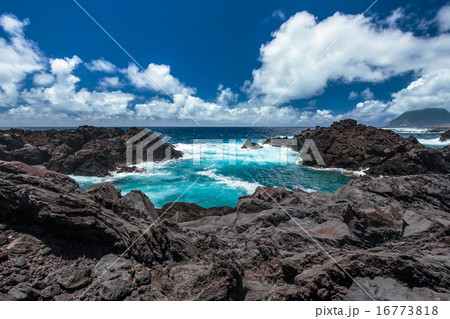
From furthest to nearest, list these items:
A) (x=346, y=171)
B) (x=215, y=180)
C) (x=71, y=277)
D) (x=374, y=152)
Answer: (x=374, y=152) < (x=346, y=171) < (x=215, y=180) < (x=71, y=277)

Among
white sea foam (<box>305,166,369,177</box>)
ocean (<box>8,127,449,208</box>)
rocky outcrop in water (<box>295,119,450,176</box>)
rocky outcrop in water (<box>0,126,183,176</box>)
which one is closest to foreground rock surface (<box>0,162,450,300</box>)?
ocean (<box>8,127,449,208</box>)

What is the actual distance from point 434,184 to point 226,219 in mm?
11492

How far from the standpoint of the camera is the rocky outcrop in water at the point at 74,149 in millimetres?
27141

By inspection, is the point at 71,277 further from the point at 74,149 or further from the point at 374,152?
the point at 74,149

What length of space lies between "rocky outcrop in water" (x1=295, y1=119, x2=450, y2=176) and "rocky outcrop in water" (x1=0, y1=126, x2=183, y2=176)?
97.3 feet

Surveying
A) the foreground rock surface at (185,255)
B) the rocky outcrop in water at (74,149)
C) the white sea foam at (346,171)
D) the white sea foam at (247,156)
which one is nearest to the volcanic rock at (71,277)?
the foreground rock surface at (185,255)

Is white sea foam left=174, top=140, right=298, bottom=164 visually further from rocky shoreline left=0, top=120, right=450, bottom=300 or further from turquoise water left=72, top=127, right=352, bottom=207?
rocky shoreline left=0, top=120, right=450, bottom=300

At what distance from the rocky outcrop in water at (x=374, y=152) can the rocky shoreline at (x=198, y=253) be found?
76.5 ft

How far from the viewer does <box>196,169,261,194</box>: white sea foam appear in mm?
21884

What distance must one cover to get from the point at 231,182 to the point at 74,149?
1195 inches

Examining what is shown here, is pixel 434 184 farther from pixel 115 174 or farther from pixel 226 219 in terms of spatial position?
pixel 115 174

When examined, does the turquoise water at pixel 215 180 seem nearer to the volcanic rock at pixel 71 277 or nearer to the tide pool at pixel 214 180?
the tide pool at pixel 214 180

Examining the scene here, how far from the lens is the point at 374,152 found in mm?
30828

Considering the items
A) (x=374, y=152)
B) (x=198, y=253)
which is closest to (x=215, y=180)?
(x=198, y=253)
